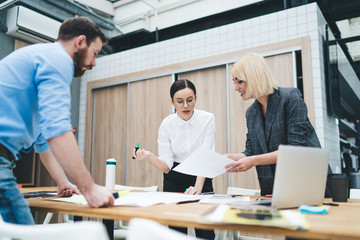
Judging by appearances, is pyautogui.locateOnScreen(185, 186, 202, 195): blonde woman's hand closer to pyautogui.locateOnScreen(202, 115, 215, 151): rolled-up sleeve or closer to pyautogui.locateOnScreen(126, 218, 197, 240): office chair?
pyautogui.locateOnScreen(202, 115, 215, 151): rolled-up sleeve

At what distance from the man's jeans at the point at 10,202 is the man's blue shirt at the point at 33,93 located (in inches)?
4.6

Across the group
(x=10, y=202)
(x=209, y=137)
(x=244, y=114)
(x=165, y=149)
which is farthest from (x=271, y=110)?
(x=244, y=114)

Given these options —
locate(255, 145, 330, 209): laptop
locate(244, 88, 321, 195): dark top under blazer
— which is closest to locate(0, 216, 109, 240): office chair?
locate(255, 145, 330, 209): laptop

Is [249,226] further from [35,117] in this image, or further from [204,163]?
[35,117]

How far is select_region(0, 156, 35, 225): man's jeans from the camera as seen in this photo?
943 millimetres

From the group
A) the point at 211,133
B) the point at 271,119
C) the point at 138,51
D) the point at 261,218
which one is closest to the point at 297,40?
the point at 211,133

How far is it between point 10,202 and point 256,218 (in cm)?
74

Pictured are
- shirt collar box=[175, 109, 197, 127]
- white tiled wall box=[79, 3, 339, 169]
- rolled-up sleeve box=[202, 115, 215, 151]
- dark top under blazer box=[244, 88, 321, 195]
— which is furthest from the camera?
white tiled wall box=[79, 3, 339, 169]

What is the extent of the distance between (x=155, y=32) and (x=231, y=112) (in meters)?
1.98

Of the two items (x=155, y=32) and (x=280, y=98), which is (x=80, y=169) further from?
(x=155, y=32)

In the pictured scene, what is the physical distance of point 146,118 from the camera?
14.2 feet

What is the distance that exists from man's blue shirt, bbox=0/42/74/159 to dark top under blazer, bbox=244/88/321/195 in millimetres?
1033

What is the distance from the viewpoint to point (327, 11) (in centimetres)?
375

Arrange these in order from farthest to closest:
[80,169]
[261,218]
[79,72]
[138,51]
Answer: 1. [138,51]
2. [79,72]
3. [80,169]
4. [261,218]
